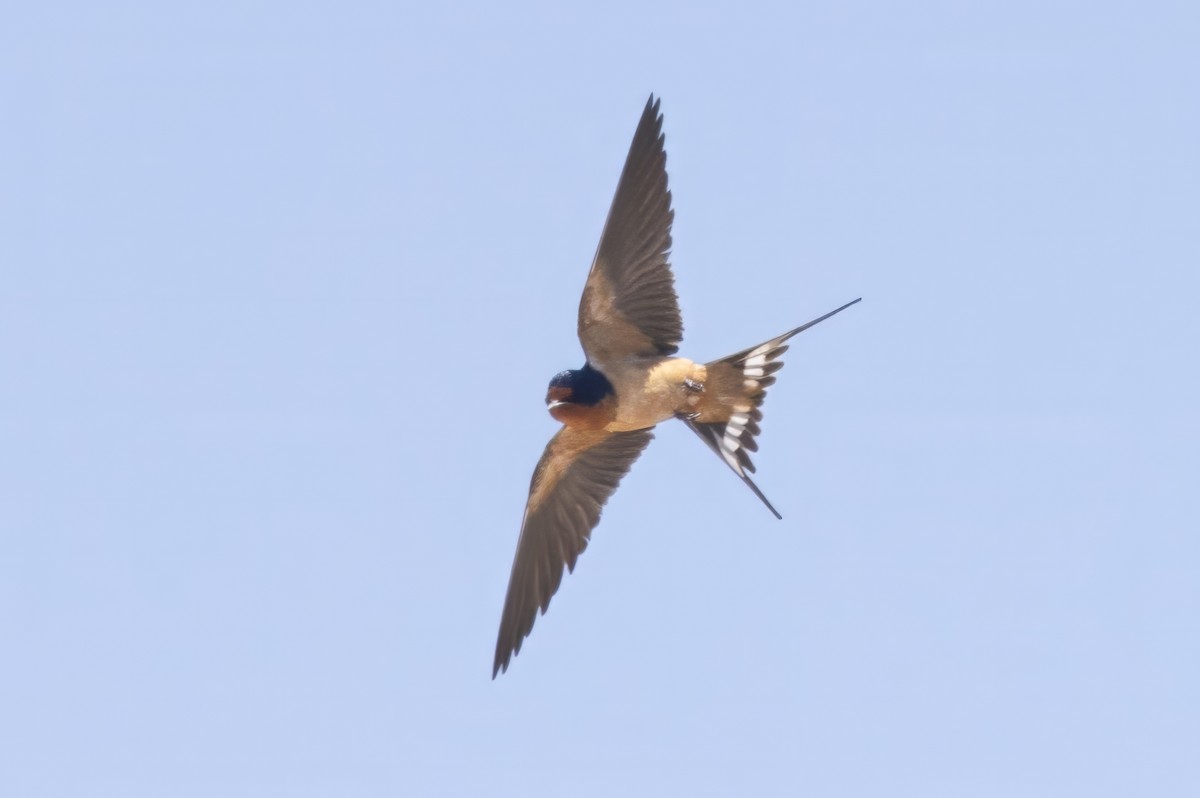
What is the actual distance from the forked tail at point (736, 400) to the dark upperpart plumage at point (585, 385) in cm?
41

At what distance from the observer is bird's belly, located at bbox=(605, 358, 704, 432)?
952 centimetres

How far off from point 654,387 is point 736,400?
0.40 metres

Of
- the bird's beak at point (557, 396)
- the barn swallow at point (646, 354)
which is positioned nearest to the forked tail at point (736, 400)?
the barn swallow at point (646, 354)

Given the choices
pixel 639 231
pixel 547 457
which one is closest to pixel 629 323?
pixel 639 231

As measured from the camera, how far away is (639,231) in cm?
946

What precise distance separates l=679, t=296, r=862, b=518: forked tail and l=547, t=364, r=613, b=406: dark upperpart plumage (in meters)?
0.41

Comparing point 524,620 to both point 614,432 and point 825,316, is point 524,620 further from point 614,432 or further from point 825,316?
point 825,316

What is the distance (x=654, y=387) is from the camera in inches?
375

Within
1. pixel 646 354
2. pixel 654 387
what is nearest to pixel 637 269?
pixel 646 354

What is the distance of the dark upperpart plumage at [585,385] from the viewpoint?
9.55 meters

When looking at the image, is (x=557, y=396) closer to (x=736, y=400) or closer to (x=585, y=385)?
(x=585, y=385)

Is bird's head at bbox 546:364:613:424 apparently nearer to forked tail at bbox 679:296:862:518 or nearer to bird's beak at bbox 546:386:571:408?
bird's beak at bbox 546:386:571:408

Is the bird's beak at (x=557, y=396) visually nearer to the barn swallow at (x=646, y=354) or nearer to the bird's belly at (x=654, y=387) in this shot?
the barn swallow at (x=646, y=354)

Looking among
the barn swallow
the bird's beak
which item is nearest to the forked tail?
the barn swallow
